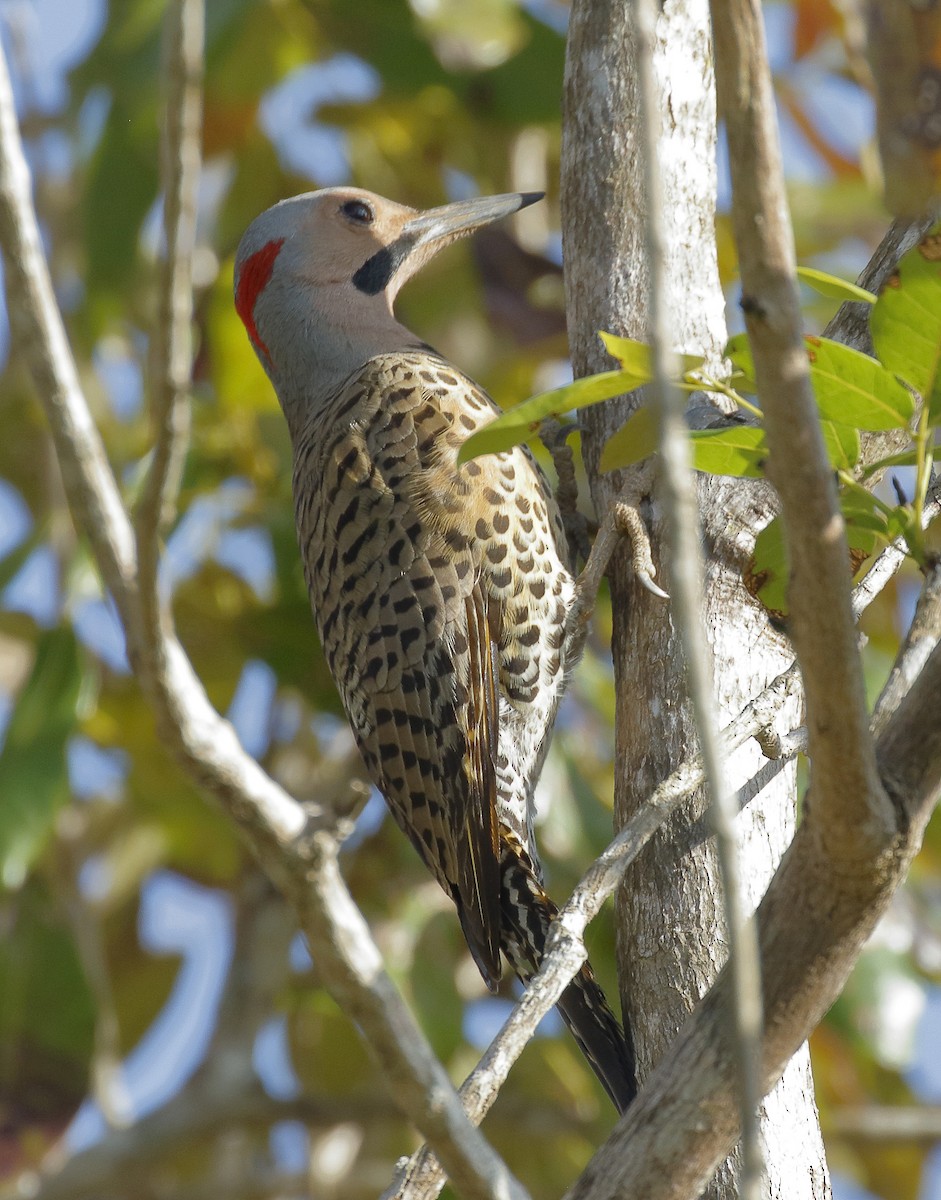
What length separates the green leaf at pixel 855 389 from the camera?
5.77ft

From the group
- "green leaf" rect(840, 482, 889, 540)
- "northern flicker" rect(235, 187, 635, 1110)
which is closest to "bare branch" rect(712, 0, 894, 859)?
"green leaf" rect(840, 482, 889, 540)

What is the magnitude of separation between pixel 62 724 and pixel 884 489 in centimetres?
207

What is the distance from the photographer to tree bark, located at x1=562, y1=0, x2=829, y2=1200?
7.42ft

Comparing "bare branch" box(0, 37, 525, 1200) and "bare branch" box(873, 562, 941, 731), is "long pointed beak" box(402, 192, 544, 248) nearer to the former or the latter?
"bare branch" box(873, 562, 941, 731)

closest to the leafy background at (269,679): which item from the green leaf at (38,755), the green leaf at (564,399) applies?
the green leaf at (38,755)

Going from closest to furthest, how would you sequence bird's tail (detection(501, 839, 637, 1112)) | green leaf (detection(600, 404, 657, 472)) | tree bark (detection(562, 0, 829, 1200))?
1. green leaf (detection(600, 404, 657, 472))
2. tree bark (detection(562, 0, 829, 1200))
3. bird's tail (detection(501, 839, 637, 1112))

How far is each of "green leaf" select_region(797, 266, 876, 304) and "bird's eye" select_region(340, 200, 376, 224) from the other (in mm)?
2489

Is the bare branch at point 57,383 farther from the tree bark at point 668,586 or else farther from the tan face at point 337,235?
the tan face at point 337,235

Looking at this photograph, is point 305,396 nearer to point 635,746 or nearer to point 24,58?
point 24,58

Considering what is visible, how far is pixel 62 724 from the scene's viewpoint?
3555 millimetres

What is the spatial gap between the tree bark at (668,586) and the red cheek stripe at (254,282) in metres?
1.34

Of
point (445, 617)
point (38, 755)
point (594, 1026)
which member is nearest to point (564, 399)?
point (594, 1026)

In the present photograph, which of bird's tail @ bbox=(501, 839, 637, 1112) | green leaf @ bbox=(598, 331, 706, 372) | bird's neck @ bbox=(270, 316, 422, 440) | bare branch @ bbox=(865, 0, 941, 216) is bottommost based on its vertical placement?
bird's tail @ bbox=(501, 839, 637, 1112)

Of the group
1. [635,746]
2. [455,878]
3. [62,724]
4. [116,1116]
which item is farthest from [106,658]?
[635,746]
